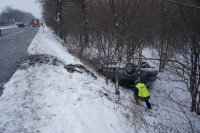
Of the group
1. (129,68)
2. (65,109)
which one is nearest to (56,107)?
(65,109)

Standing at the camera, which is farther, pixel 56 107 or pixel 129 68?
pixel 129 68

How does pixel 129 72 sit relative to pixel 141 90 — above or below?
above

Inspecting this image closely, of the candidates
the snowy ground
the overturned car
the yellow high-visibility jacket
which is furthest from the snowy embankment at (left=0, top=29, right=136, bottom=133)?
the overturned car

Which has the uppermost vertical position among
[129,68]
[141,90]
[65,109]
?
[129,68]

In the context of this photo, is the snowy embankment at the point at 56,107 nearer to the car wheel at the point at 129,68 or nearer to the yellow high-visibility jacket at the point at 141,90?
the yellow high-visibility jacket at the point at 141,90

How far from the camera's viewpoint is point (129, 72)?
1395cm

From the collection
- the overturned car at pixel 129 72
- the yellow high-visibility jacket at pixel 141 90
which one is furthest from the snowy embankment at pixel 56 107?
the overturned car at pixel 129 72

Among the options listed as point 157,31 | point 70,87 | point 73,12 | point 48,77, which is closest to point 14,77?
point 48,77

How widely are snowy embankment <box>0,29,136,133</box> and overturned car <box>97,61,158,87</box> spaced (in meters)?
2.59

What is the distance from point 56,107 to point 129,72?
6472 millimetres

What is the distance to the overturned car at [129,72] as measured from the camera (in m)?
13.9

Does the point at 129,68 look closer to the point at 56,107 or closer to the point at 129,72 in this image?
the point at 129,72

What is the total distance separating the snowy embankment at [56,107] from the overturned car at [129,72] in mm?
2590

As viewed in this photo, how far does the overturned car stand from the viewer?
547 inches
